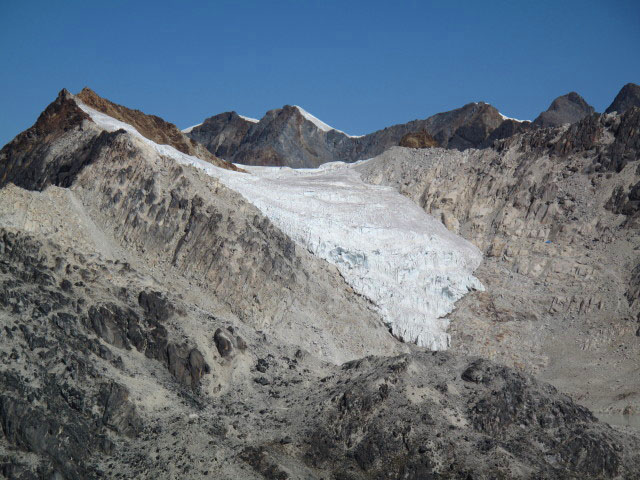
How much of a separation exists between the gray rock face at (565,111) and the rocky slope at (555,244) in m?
41.8

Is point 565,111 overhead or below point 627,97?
below

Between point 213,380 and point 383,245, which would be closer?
point 213,380

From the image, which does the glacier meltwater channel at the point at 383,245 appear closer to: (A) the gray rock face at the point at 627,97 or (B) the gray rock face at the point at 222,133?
(A) the gray rock face at the point at 627,97

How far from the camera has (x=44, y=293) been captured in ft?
115

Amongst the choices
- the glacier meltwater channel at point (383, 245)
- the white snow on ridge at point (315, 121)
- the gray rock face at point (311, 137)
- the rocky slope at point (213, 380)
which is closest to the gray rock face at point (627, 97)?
the gray rock face at point (311, 137)

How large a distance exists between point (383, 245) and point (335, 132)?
73764mm

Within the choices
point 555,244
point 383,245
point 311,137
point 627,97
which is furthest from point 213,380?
point 311,137

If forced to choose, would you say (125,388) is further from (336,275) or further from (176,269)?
(336,275)

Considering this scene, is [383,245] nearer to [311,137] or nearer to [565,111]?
[565,111]

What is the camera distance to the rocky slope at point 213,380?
31.1 meters

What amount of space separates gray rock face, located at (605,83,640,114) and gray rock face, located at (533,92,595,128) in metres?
4.27

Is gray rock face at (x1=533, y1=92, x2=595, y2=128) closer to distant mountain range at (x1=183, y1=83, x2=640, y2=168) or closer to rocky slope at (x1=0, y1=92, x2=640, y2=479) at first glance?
distant mountain range at (x1=183, y1=83, x2=640, y2=168)

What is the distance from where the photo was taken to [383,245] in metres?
56.7

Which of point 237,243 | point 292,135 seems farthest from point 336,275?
point 292,135
